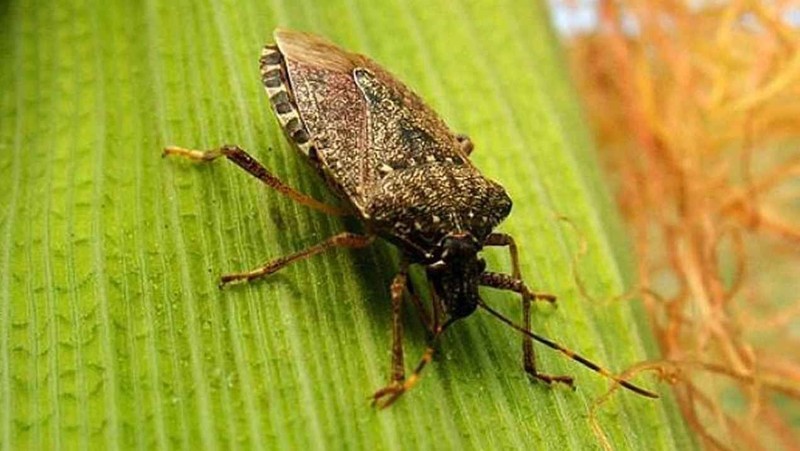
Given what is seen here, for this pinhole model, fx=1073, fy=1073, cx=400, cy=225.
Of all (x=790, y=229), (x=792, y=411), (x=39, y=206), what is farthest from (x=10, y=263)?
(x=792, y=411)

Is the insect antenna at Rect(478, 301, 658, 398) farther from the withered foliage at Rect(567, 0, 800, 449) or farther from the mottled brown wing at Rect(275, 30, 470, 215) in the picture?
the withered foliage at Rect(567, 0, 800, 449)

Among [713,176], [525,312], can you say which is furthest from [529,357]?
[713,176]

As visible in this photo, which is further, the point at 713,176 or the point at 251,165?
the point at 713,176

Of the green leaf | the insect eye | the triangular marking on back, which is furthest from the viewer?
the triangular marking on back

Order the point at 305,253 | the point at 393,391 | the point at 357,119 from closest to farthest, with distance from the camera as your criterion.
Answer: the point at 393,391
the point at 305,253
the point at 357,119

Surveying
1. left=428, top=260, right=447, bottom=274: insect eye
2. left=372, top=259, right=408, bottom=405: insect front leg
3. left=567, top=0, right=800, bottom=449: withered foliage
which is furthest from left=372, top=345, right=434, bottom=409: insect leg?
left=567, top=0, right=800, bottom=449: withered foliage

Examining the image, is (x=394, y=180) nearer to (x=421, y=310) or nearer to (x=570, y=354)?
(x=421, y=310)
